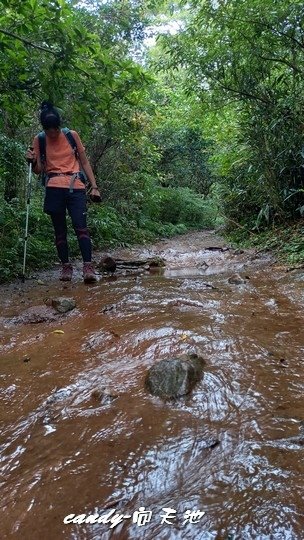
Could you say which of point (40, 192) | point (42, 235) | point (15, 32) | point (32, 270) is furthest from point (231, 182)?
point (15, 32)

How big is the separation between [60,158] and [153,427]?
11.6 feet

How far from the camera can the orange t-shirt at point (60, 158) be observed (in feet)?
14.2

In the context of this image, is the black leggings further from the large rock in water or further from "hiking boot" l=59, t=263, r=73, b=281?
the large rock in water

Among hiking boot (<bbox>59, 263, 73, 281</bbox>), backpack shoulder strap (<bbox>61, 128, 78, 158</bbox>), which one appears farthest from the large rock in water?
backpack shoulder strap (<bbox>61, 128, 78, 158</bbox>)

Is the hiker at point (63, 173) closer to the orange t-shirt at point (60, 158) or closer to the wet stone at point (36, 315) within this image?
the orange t-shirt at point (60, 158)

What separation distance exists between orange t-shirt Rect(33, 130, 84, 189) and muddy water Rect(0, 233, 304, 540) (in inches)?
72.9

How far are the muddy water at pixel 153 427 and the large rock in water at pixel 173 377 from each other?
51 millimetres

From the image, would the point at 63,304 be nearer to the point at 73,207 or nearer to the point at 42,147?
the point at 73,207

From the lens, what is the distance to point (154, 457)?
1388 mm

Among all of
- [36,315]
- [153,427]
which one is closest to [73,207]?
[36,315]

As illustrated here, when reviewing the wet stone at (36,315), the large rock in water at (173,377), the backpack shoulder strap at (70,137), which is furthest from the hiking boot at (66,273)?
the large rock in water at (173,377)

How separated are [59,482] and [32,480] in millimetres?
103

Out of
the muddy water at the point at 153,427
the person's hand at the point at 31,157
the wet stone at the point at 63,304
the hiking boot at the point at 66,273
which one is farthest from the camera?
the hiking boot at the point at 66,273

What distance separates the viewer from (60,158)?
171 inches
